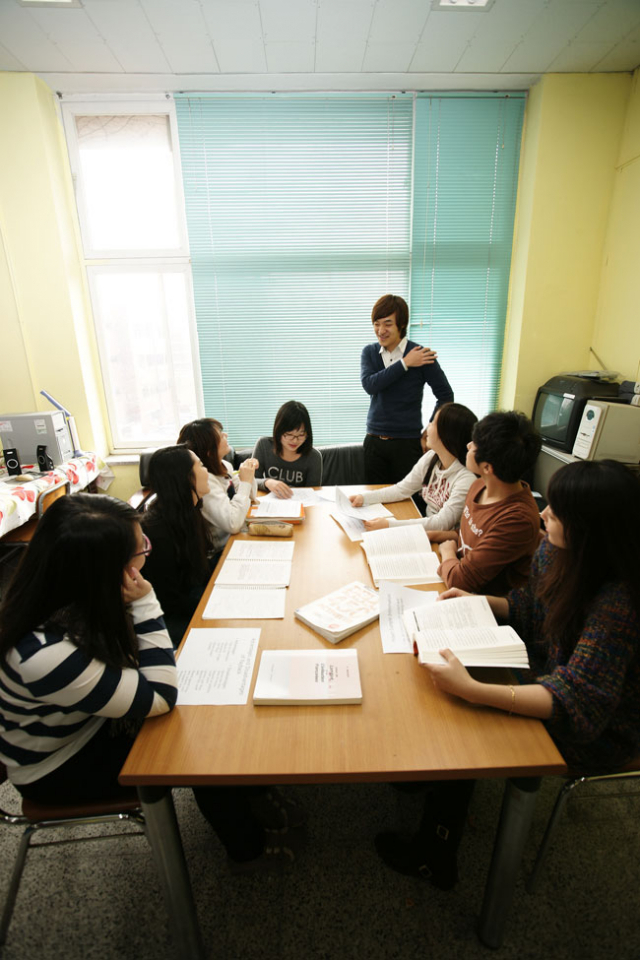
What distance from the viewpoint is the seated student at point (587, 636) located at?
0.89 metres

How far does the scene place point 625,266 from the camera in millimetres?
2832

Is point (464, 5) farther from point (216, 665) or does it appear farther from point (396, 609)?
point (216, 665)

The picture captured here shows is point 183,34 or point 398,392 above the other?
point 183,34

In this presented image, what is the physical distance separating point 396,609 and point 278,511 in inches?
34.2

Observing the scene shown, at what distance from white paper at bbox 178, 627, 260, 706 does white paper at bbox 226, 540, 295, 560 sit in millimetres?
443

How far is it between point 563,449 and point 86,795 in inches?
110

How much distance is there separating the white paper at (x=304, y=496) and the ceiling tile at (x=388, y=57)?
→ 8.11ft

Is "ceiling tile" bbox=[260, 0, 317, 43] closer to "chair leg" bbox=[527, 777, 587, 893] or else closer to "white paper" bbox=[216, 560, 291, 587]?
"white paper" bbox=[216, 560, 291, 587]

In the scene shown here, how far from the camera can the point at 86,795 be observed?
1.01 m

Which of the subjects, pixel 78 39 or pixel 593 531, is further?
pixel 78 39

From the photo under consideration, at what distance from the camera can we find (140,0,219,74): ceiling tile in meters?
2.17

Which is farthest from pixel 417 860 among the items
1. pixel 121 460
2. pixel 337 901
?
pixel 121 460

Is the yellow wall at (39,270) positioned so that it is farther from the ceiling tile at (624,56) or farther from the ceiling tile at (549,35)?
the ceiling tile at (624,56)

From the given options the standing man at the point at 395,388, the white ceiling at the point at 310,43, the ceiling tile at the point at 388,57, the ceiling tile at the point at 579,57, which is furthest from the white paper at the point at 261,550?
the ceiling tile at the point at 579,57
